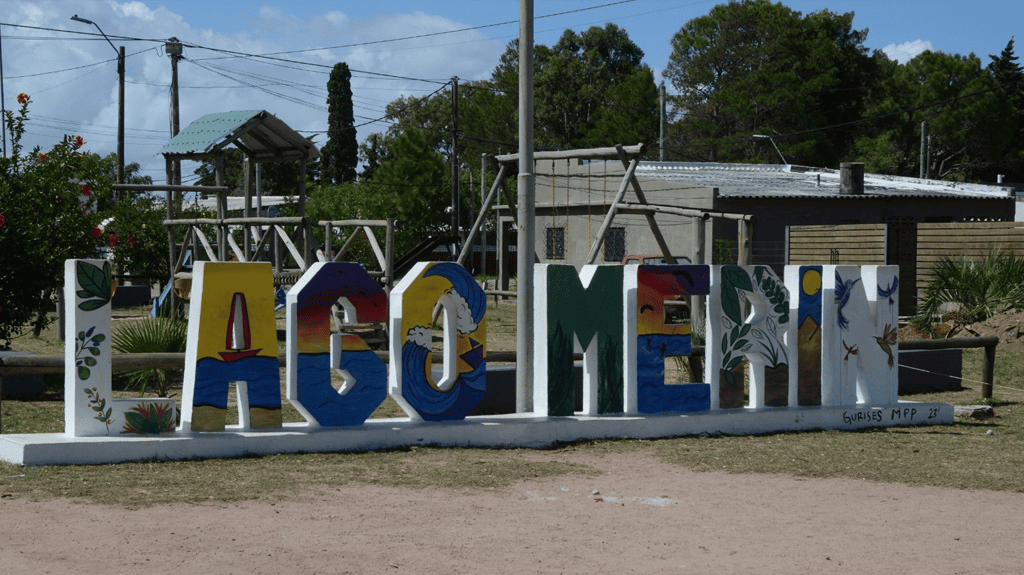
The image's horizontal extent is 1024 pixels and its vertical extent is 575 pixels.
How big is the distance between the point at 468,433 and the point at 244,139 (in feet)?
39.9

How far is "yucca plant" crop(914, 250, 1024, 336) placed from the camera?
2003 cm

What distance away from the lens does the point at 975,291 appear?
802 inches

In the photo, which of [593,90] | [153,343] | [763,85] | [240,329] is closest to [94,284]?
[240,329]

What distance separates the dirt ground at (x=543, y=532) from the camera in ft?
19.6

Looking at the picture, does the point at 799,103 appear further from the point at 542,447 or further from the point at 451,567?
the point at 451,567

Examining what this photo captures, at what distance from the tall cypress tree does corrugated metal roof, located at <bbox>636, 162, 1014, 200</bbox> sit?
3615cm

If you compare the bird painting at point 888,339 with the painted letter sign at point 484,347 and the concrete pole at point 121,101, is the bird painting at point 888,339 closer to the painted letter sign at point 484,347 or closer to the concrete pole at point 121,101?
the painted letter sign at point 484,347

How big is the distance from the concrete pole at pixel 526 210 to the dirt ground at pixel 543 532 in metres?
2.63

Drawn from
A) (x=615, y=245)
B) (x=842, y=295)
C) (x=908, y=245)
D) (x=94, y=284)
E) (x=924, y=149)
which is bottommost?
(x=842, y=295)

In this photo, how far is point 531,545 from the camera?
647 centimetres

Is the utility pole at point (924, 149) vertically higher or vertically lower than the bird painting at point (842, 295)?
higher

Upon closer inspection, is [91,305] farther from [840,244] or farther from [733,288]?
[840,244]

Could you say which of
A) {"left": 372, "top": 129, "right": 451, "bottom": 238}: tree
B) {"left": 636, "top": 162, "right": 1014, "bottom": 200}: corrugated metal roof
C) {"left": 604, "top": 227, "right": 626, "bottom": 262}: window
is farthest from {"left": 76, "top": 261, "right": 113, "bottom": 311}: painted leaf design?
{"left": 372, "top": 129, "right": 451, "bottom": 238}: tree

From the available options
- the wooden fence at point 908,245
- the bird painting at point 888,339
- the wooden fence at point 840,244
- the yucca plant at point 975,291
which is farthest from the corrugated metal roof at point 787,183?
the bird painting at point 888,339
